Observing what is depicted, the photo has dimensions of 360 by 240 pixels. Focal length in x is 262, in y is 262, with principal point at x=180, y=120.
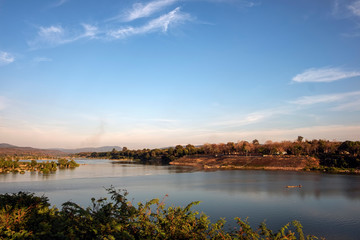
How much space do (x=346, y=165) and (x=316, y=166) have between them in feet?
27.1

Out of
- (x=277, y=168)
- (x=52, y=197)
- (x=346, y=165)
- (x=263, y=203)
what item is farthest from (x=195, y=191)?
(x=346, y=165)

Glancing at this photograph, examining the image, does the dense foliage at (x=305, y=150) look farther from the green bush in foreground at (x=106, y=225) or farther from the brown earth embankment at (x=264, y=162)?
the green bush in foreground at (x=106, y=225)

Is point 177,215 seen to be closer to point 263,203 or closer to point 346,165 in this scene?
point 263,203

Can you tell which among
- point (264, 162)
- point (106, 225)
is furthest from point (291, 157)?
point (106, 225)

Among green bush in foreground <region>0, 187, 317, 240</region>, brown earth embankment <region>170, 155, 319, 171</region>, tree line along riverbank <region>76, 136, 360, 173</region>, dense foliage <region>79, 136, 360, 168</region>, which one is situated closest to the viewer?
green bush in foreground <region>0, 187, 317, 240</region>

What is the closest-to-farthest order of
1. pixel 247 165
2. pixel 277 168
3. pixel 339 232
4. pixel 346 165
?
pixel 339 232
pixel 346 165
pixel 277 168
pixel 247 165

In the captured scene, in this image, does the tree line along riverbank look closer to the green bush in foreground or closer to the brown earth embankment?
the brown earth embankment

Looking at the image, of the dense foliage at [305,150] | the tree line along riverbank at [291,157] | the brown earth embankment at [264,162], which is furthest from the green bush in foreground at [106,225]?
the dense foliage at [305,150]

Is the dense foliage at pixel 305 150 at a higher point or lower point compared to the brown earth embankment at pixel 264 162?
higher

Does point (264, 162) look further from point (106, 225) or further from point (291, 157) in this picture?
point (106, 225)

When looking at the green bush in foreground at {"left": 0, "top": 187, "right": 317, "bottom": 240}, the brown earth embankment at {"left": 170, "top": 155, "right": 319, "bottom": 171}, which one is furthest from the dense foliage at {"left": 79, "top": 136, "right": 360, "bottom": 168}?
the green bush in foreground at {"left": 0, "top": 187, "right": 317, "bottom": 240}

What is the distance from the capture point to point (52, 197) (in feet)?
124

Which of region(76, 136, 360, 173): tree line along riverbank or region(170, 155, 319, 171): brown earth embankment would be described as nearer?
region(76, 136, 360, 173): tree line along riverbank

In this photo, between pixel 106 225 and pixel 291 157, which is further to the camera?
pixel 291 157
